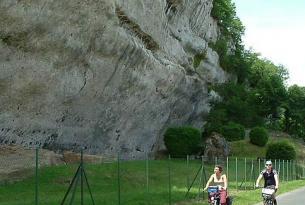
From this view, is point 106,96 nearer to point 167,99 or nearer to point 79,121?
point 79,121

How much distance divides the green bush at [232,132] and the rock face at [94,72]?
8273 mm

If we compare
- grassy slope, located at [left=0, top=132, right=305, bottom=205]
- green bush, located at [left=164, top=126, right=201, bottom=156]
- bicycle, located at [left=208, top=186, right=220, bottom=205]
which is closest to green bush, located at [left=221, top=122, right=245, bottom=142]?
green bush, located at [left=164, top=126, right=201, bottom=156]

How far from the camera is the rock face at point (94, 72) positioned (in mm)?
29594

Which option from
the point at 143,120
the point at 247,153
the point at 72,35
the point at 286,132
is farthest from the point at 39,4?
the point at 286,132

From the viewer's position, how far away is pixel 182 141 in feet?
159

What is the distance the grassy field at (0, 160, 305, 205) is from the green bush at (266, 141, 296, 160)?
68.7ft

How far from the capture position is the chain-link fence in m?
20.0

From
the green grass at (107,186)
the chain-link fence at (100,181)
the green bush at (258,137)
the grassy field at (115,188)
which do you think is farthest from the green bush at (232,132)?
the grassy field at (115,188)

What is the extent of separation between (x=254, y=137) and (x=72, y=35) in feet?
115

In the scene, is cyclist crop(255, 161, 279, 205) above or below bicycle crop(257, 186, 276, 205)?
above

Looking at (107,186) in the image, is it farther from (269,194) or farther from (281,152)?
(281,152)

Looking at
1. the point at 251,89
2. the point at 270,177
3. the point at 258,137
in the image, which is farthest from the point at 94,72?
the point at 251,89

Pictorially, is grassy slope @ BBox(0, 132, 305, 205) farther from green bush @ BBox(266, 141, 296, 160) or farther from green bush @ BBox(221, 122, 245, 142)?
Result: green bush @ BBox(221, 122, 245, 142)

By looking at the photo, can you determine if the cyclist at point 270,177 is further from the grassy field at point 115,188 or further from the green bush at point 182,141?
the green bush at point 182,141
